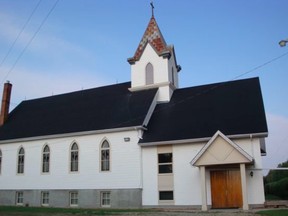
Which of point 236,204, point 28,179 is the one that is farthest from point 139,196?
point 28,179

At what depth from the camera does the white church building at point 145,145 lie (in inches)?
917

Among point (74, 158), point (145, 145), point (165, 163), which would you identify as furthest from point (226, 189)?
point (74, 158)

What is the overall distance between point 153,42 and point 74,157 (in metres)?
12.5

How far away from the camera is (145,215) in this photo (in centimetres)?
1853

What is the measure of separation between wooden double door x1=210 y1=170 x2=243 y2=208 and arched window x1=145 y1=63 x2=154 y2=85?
11.2m

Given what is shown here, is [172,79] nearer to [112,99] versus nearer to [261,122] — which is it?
[112,99]

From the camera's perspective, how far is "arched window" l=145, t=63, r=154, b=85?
32188 mm

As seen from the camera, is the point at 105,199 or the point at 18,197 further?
the point at 18,197

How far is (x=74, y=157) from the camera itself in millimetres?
29578

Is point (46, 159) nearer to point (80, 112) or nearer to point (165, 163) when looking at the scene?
point (80, 112)

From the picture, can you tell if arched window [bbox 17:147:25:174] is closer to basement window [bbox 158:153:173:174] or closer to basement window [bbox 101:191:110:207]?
basement window [bbox 101:191:110:207]

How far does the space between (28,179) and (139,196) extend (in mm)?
11230

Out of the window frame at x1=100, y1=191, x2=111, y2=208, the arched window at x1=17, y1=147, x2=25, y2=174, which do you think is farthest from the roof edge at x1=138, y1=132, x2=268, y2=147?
the arched window at x1=17, y1=147, x2=25, y2=174

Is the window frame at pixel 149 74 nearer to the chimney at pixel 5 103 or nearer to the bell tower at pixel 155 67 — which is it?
the bell tower at pixel 155 67
